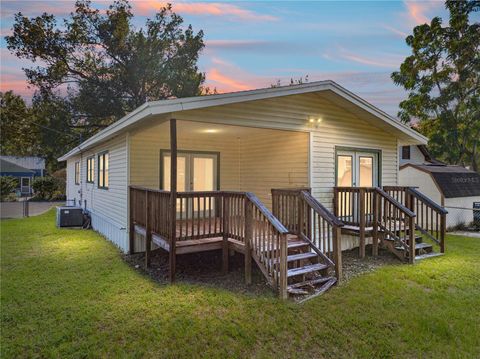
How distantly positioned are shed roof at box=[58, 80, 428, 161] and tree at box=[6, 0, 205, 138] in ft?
41.3

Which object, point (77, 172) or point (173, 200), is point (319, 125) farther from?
point (77, 172)

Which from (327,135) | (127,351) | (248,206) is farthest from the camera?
(327,135)

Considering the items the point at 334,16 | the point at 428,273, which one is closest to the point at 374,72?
the point at 334,16

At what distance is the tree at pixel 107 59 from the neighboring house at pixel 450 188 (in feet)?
47.9

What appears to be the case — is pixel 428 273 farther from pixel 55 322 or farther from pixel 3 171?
pixel 3 171

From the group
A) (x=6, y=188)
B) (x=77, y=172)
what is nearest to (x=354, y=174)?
(x=77, y=172)

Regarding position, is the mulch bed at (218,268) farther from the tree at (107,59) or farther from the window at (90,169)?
the tree at (107,59)

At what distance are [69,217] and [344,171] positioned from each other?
9983mm

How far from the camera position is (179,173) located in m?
8.85

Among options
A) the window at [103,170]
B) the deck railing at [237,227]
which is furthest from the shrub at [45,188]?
the deck railing at [237,227]

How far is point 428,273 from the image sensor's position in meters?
6.10

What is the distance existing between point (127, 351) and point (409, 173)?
13953mm

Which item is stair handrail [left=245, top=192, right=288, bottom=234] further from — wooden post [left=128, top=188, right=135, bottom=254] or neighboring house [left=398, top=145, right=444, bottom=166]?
neighboring house [left=398, top=145, right=444, bottom=166]

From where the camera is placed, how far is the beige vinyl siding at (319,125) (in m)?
6.47
